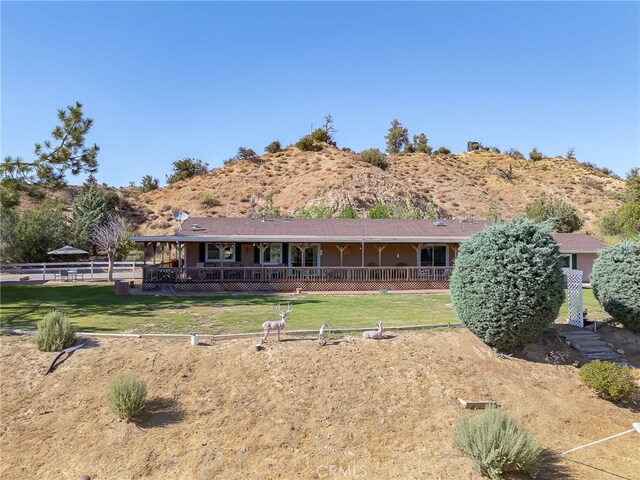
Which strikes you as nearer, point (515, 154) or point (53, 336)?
point (53, 336)

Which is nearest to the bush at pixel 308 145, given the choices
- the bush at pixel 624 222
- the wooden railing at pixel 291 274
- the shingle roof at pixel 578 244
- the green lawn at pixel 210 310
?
the bush at pixel 624 222

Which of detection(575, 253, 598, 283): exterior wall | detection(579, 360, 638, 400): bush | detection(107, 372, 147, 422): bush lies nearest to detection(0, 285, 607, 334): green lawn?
detection(107, 372, 147, 422): bush

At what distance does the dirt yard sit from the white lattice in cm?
346

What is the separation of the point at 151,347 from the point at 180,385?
6.00 ft

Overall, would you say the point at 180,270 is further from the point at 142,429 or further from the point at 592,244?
the point at 592,244

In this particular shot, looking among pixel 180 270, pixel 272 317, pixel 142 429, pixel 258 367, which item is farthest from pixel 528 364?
pixel 180 270

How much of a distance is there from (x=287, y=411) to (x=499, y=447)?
400 cm

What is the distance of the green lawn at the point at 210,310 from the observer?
1322cm

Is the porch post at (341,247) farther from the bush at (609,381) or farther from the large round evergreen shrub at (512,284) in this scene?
the bush at (609,381)

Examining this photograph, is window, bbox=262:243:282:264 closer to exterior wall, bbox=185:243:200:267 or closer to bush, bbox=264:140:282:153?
exterior wall, bbox=185:243:200:267

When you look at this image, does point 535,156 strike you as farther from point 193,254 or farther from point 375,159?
point 193,254

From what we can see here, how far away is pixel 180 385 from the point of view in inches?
368

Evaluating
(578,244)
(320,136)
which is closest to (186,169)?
(320,136)

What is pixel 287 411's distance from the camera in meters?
8.77
